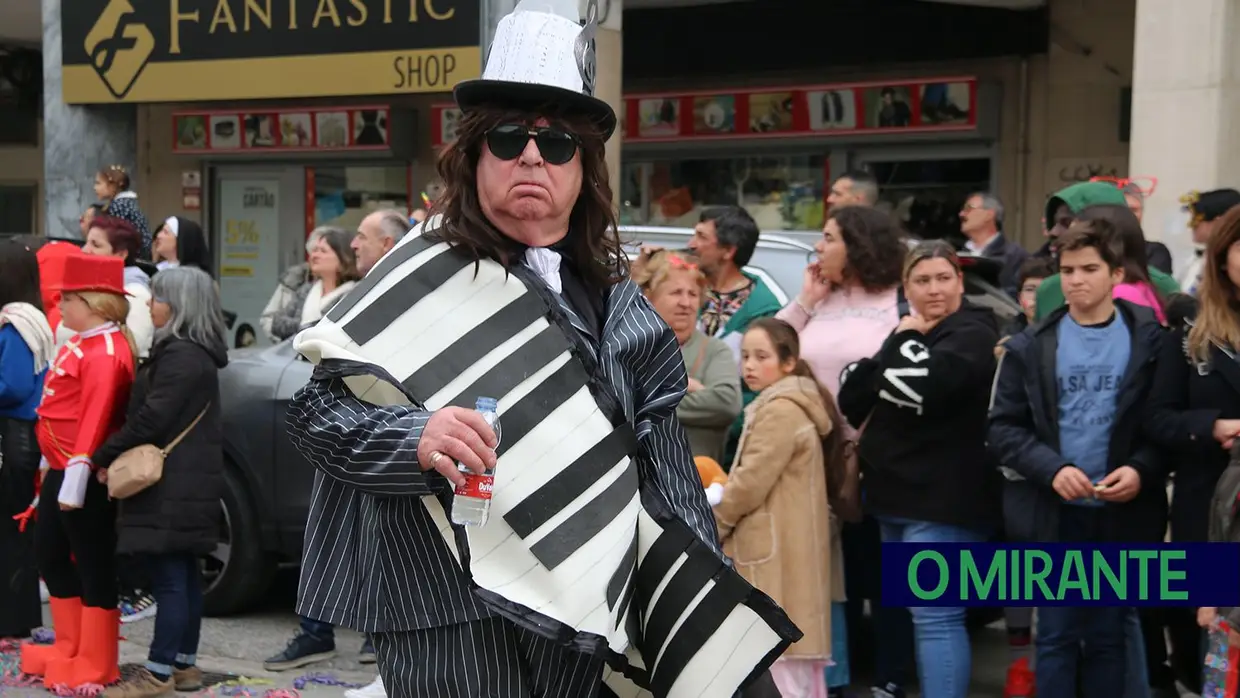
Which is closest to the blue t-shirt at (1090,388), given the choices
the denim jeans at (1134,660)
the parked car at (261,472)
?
the denim jeans at (1134,660)

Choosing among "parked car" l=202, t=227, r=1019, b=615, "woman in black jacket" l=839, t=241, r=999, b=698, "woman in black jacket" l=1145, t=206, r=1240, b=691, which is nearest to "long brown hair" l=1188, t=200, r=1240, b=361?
"woman in black jacket" l=1145, t=206, r=1240, b=691

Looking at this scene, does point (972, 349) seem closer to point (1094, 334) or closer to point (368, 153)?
point (1094, 334)

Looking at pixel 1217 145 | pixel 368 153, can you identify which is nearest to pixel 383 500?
pixel 1217 145

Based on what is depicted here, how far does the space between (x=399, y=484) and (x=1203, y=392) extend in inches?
142

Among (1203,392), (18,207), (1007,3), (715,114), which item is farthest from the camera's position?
(18,207)

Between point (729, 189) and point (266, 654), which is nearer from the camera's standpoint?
point (266, 654)

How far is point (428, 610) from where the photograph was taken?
9.33ft

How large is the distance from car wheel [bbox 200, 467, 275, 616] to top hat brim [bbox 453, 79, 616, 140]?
502 centimetres

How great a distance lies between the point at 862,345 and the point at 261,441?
3132 mm

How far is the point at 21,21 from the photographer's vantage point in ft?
57.0

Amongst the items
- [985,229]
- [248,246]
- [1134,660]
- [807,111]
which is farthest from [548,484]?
[248,246]

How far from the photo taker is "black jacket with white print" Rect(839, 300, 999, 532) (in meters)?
5.79

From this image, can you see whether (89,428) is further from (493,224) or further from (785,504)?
(493,224)

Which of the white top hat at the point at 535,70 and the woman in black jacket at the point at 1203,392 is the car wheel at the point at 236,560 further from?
the white top hat at the point at 535,70
